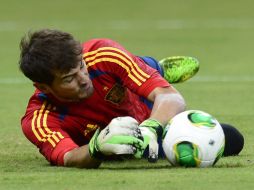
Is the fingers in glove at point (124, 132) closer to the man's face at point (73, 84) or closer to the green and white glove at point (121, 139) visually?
the green and white glove at point (121, 139)

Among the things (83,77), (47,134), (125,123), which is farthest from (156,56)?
(125,123)

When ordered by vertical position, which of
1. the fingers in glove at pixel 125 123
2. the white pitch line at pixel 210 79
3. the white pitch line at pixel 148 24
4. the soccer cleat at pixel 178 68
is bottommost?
the white pitch line at pixel 148 24

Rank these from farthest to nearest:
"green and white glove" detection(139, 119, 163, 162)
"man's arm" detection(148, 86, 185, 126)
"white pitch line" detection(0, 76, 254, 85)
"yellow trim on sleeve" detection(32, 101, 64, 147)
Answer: "white pitch line" detection(0, 76, 254, 85), "yellow trim on sleeve" detection(32, 101, 64, 147), "man's arm" detection(148, 86, 185, 126), "green and white glove" detection(139, 119, 163, 162)

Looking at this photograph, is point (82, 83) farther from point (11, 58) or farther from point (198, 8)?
point (198, 8)

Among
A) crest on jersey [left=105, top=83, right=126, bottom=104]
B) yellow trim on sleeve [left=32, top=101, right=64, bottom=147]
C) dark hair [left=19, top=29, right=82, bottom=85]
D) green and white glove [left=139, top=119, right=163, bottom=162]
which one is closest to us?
green and white glove [left=139, top=119, right=163, bottom=162]

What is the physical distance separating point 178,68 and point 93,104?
2.14 metres

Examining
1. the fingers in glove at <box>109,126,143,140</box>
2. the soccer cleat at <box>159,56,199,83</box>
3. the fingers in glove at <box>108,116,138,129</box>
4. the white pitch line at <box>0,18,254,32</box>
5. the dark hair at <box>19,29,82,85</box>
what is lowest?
the white pitch line at <box>0,18,254,32</box>

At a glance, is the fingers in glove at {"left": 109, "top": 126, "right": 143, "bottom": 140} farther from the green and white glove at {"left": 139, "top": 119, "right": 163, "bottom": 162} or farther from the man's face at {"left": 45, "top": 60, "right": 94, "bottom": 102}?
the man's face at {"left": 45, "top": 60, "right": 94, "bottom": 102}

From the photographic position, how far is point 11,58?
15672 mm

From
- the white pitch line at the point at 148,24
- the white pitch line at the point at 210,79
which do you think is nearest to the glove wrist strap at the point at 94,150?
the white pitch line at the point at 210,79

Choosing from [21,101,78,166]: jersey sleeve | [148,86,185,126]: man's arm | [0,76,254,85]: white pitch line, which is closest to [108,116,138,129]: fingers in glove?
[148,86,185,126]: man's arm

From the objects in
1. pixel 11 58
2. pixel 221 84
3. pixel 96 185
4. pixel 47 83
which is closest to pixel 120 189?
pixel 96 185

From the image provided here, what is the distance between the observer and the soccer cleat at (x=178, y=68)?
9.25 meters

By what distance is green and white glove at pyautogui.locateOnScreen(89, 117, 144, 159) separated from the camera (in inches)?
250
